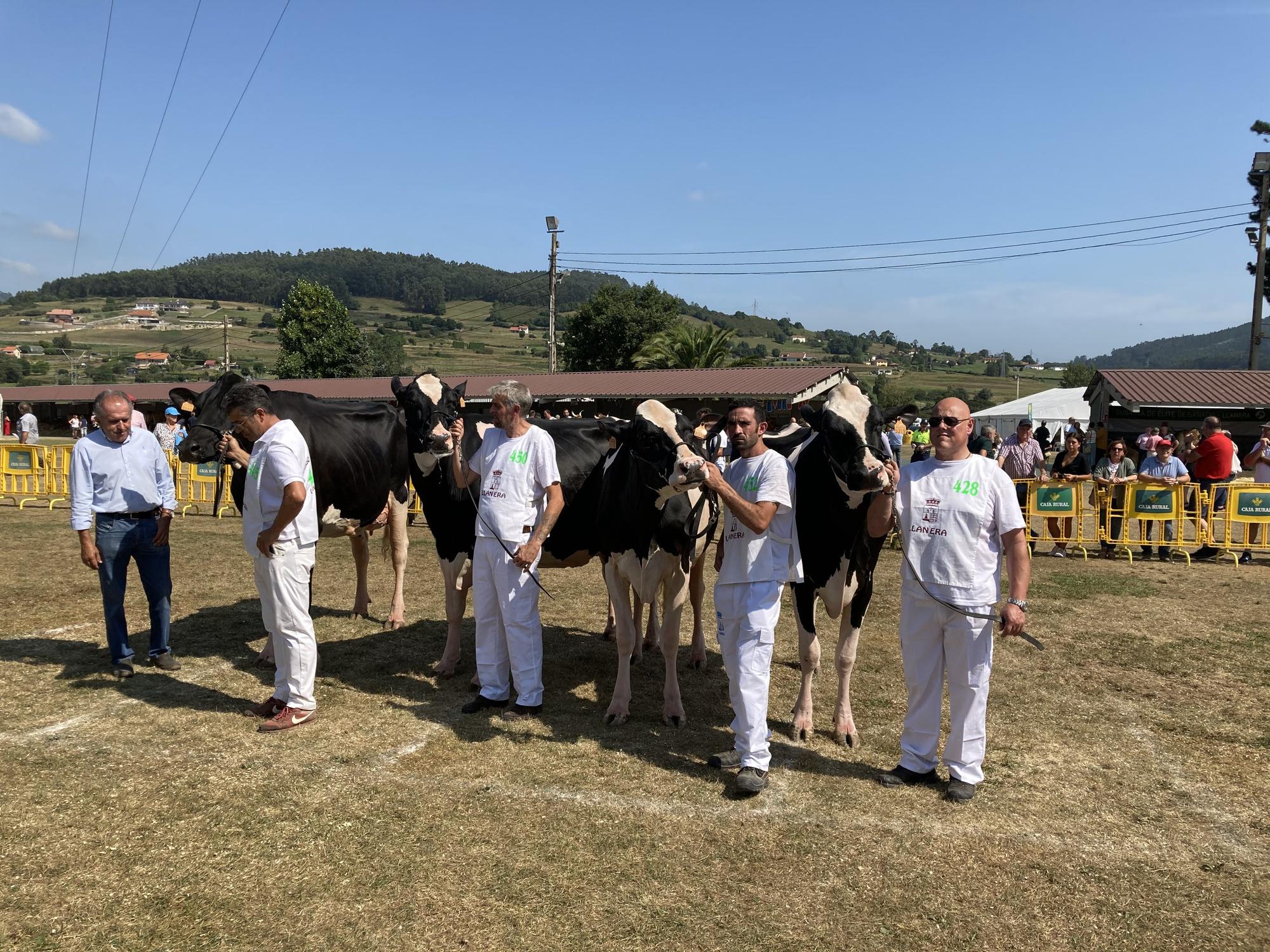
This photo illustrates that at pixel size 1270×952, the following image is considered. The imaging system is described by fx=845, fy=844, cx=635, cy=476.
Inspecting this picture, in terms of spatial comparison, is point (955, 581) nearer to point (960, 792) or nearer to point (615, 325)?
point (960, 792)

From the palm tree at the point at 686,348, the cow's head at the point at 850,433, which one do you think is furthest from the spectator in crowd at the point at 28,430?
the palm tree at the point at 686,348

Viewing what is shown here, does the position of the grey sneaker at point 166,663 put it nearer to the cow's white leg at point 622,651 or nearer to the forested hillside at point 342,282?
the cow's white leg at point 622,651

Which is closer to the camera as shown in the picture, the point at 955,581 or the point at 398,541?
the point at 955,581

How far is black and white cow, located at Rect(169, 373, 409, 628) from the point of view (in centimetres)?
738

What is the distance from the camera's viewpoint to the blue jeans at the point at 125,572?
643 centimetres

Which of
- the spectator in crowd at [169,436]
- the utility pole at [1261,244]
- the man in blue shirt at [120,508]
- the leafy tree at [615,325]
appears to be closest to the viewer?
the man in blue shirt at [120,508]

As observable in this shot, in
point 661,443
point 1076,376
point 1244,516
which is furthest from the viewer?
point 1076,376

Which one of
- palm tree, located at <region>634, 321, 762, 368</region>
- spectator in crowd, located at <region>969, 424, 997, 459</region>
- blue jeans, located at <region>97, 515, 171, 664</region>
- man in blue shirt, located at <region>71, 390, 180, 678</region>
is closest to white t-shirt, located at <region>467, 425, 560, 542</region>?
man in blue shirt, located at <region>71, 390, 180, 678</region>

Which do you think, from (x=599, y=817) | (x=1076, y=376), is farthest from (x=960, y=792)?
(x=1076, y=376)

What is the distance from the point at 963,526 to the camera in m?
4.52

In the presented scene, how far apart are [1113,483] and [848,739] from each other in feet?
31.2

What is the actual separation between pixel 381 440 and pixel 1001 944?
679 cm

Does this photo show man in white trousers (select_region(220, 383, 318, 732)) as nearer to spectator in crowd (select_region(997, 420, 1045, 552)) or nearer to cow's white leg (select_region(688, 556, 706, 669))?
cow's white leg (select_region(688, 556, 706, 669))

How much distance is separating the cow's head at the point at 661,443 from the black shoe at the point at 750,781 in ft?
5.30
